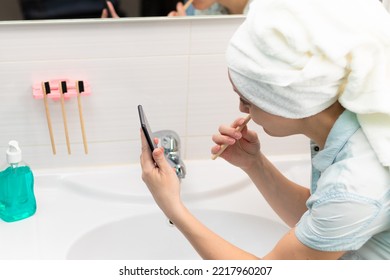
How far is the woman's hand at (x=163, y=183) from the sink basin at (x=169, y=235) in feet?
1.11

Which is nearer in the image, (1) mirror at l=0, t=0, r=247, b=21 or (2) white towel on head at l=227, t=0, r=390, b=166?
(2) white towel on head at l=227, t=0, r=390, b=166

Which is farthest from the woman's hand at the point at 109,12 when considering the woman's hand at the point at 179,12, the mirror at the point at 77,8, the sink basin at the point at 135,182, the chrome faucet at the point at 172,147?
the sink basin at the point at 135,182

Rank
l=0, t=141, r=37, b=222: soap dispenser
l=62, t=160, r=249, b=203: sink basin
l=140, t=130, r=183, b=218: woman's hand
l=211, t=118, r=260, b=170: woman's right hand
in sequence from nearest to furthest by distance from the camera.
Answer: l=140, t=130, r=183, b=218: woman's hand
l=211, t=118, r=260, b=170: woman's right hand
l=0, t=141, r=37, b=222: soap dispenser
l=62, t=160, r=249, b=203: sink basin

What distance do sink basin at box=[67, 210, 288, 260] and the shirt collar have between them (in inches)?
17.7

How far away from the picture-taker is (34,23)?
1.10 metres

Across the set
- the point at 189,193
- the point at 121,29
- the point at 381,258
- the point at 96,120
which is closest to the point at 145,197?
the point at 189,193

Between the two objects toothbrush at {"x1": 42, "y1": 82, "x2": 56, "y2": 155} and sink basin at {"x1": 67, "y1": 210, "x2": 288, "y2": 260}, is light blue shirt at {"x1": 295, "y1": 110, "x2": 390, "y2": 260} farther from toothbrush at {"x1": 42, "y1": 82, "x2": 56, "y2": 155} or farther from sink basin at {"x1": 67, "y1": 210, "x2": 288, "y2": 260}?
toothbrush at {"x1": 42, "y1": 82, "x2": 56, "y2": 155}

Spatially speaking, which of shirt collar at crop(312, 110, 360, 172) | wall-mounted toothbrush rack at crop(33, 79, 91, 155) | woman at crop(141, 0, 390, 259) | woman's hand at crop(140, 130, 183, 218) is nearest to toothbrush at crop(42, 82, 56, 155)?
wall-mounted toothbrush rack at crop(33, 79, 91, 155)

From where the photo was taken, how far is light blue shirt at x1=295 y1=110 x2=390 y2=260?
0.74 meters

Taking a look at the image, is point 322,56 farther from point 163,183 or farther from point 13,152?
point 13,152

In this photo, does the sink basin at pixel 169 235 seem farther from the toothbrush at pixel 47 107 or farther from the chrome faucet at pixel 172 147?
the toothbrush at pixel 47 107

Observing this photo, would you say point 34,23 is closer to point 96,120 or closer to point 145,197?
point 96,120

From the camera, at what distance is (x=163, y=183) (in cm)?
89

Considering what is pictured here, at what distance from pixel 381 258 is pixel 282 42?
15.4 inches
